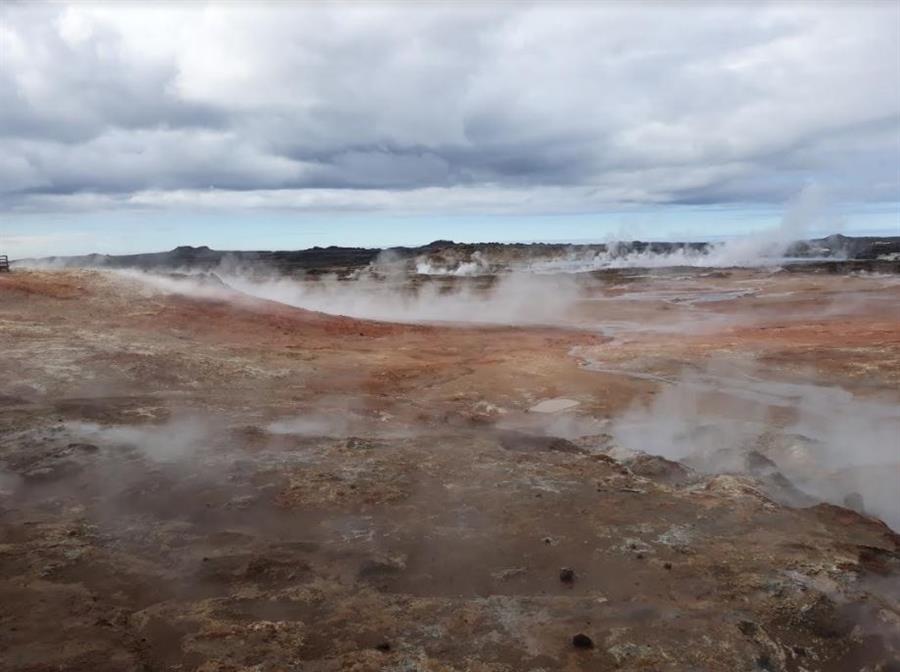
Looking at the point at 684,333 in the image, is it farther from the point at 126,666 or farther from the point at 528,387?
the point at 126,666

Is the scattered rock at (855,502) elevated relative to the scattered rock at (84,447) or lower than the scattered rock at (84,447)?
lower

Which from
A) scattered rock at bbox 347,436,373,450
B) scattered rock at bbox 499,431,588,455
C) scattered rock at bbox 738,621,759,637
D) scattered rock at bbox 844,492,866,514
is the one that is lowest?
scattered rock at bbox 844,492,866,514

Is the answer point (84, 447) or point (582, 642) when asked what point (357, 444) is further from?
point (582, 642)

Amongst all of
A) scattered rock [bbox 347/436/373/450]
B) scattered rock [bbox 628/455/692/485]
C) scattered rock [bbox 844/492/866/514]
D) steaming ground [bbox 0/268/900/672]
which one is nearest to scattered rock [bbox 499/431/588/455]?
steaming ground [bbox 0/268/900/672]

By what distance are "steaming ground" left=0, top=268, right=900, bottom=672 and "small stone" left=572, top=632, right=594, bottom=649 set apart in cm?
3

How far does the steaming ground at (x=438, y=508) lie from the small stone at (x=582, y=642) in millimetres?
32

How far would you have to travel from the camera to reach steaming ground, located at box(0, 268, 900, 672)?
5.09 metres

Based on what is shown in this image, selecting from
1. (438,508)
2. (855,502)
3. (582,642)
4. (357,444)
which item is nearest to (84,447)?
(357,444)

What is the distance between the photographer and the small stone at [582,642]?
496 centimetres

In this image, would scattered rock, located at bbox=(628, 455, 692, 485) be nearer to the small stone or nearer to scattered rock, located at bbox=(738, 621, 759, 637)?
scattered rock, located at bbox=(738, 621, 759, 637)

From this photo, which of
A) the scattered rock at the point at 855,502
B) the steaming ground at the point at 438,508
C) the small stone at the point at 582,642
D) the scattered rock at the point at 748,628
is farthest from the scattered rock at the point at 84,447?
the scattered rock at the point at 855,502

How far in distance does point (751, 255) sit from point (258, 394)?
86414 mm

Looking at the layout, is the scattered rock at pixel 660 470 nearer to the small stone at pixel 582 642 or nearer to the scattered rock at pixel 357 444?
the scattered rock at pixel 357 444

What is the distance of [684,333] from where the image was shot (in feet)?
80.8
